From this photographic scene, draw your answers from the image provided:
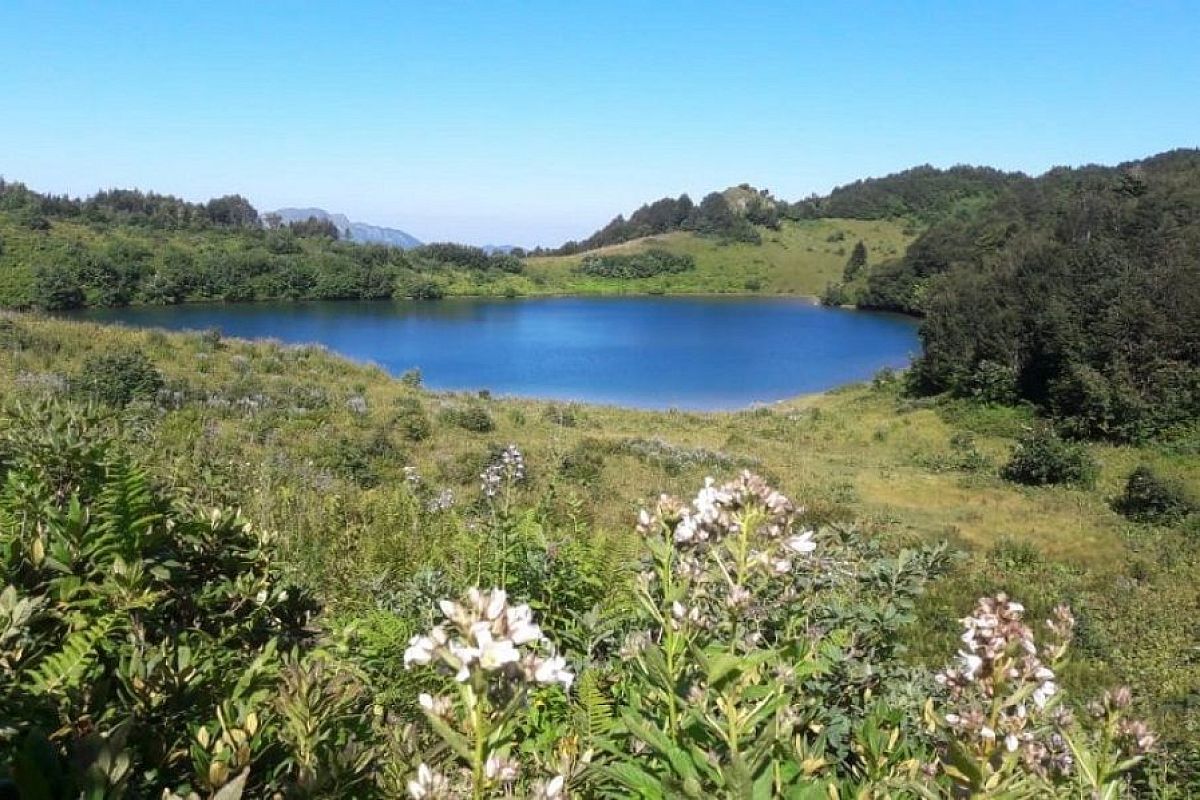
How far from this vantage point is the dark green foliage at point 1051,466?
71.6 feet

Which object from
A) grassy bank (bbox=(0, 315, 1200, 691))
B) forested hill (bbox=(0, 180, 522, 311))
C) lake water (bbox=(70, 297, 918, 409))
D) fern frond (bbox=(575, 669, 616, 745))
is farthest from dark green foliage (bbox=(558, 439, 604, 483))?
forested hill (bbox=(0, 180, 522, 311))

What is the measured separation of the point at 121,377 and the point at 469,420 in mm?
8057

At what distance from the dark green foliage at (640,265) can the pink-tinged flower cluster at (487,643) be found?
132 metres

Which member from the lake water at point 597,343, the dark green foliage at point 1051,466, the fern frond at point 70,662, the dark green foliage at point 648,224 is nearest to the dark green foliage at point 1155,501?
the dark green foliage at point 1051,466

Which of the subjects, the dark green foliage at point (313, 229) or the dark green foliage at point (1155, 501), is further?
the dark green foliage at point (313, 229)

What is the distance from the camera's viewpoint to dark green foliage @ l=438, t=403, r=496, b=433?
66.0 feet

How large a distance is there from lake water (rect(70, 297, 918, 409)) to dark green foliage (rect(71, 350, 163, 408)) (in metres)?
22.5

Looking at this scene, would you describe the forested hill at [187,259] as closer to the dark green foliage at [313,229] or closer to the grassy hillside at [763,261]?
the dark green foliage at [313,229]

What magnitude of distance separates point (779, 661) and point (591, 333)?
75.4m

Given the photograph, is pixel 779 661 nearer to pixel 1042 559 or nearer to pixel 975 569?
pixel 975 569

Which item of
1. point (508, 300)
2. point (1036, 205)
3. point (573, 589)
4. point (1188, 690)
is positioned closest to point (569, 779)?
point (573, 589)

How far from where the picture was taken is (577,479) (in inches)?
645

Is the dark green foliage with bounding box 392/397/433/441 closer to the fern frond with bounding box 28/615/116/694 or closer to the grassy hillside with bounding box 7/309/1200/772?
the grassy hillside with bounding box 7/309/1200/772

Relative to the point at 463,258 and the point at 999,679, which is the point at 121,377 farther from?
the point at 463,258
